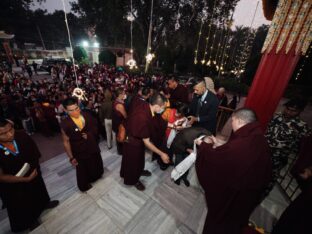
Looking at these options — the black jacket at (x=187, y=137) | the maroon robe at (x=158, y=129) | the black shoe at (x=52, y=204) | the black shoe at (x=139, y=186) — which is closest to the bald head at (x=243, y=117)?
the black jacket at (x=187, y=137)

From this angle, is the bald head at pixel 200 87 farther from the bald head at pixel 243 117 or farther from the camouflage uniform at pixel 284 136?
the bald head at pixel 243 117

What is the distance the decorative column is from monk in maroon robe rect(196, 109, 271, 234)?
5.52 feet

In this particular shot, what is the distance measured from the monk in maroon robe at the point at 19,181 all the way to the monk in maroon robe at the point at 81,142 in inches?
20.1

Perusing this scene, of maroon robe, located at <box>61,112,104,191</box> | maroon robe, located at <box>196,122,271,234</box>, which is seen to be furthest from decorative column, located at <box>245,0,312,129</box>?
maroon robe, located at <box>61,112,104,191</box>

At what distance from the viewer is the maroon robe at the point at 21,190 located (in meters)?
2.02

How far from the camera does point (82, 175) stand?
2916 millimetres

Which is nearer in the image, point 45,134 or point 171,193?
point 171,193

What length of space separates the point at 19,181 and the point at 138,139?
173cm

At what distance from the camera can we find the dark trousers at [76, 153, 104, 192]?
9.49ft

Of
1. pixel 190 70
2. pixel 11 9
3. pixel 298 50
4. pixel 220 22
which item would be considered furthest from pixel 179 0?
pixel 11 9

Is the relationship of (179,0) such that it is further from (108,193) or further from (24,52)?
(24,52)

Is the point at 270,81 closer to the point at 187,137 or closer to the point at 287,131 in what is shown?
the point at 287,131

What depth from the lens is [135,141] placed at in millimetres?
2770

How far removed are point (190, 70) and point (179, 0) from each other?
35.9 ft
